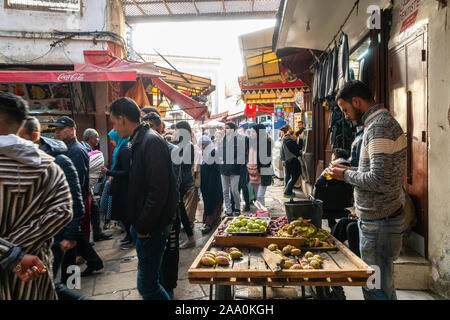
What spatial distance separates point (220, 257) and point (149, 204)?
732 millimetres

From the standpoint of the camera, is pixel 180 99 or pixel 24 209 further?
pixel 180 99

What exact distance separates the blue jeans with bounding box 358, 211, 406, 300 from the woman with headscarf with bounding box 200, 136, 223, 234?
4.63 meters

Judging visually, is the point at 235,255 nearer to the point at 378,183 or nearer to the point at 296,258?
the point at 296,258

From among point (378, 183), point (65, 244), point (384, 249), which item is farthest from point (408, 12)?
point (65, 244)

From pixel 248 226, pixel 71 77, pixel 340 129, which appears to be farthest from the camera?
pixel 71 77

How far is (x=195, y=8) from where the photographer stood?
34.8 ft

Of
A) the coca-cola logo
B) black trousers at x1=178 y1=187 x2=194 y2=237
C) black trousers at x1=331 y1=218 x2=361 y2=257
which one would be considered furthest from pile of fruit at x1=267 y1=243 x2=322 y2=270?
the coca-cola logo

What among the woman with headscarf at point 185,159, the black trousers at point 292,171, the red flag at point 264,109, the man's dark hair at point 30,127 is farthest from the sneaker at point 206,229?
the red flag at point 264,109

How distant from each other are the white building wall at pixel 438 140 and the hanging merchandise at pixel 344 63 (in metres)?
1.38

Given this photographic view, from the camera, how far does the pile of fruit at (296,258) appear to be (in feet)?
7.74

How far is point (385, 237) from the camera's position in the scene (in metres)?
2.58

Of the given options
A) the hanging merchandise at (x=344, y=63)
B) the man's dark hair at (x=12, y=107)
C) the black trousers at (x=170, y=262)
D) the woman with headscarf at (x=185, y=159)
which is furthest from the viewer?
the woman with headscarf at (x=185, y=159)

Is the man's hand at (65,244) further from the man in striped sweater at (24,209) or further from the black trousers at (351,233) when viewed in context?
the black trousers at (351,233)

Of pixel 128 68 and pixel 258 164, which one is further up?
pixel 128 68
